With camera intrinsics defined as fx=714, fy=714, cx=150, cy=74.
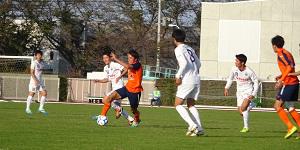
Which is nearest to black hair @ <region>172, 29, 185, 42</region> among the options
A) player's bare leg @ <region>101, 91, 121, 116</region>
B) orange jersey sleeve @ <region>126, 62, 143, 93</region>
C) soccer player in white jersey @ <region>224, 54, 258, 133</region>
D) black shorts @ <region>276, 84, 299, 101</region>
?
black shorts @ <region>276, 84, 299, 101</region>

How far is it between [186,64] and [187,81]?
40 cm

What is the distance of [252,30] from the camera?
6334 centimetres

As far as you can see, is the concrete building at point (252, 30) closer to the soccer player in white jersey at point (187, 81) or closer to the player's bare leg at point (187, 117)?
the soccer player in white jersey at point (187, 81)

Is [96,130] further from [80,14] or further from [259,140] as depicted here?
[80,14]

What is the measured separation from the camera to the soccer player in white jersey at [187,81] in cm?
1466

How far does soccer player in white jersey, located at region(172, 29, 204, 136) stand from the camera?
14.7 metres

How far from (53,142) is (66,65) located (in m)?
66.6

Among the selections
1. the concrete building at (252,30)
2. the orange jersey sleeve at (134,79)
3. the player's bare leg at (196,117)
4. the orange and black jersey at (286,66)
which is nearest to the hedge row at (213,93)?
the concrete building at (252,30)

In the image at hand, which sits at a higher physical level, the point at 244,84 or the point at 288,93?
the point at 244,84

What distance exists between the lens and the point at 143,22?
7294cm

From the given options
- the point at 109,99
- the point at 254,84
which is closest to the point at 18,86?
the point at 109,99

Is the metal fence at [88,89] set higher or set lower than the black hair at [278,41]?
lower

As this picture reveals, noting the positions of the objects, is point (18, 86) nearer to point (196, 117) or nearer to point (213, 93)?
point (213, 93)

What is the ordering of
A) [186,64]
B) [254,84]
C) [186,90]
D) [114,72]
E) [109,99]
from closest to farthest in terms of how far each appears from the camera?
[186,64], [186,90], [109,99], [254,84], [114,72]
